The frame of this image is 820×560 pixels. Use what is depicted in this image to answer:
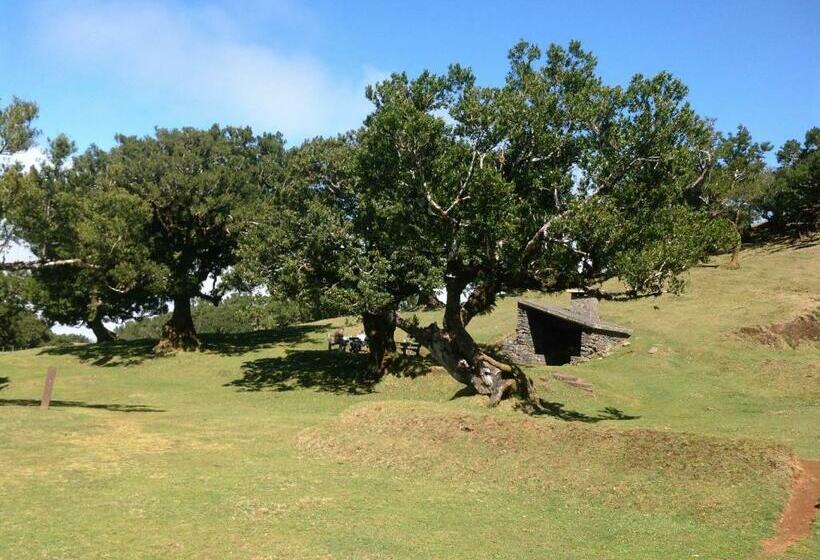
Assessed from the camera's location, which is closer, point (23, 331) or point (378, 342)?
point (378, 342)

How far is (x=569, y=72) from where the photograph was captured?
22078 millimetres

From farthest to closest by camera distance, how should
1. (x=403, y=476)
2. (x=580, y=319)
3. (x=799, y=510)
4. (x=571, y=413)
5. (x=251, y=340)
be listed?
(x=251, y=340) → (x=580, y=319) → (x=571, y=413) → (x=403, y=476) → (x=799, y=510)

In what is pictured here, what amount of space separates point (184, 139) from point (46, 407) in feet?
71.6

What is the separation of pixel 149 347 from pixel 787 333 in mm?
38050

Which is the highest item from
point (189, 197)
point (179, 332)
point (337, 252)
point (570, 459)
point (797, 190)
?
point (797, 190)

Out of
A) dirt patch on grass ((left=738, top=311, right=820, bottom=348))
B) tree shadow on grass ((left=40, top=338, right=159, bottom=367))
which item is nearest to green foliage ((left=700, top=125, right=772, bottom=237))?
dirt patch on grass ((left=738, top=311, right=820, bottom=348))

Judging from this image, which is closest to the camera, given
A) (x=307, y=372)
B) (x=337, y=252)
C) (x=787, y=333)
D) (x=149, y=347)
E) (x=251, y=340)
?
(x=337, y=252)

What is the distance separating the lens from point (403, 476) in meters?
13.8

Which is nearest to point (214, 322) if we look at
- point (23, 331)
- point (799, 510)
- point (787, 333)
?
point (23, 331)

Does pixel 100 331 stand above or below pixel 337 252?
below

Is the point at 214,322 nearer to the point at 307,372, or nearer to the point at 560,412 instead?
the point at 307,372

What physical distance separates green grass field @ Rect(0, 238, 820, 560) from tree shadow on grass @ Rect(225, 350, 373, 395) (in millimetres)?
1627

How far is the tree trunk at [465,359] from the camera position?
23.4 metres

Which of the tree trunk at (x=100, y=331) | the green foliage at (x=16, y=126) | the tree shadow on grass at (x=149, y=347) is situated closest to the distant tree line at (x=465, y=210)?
the green foliage at (x=16, y=126)
